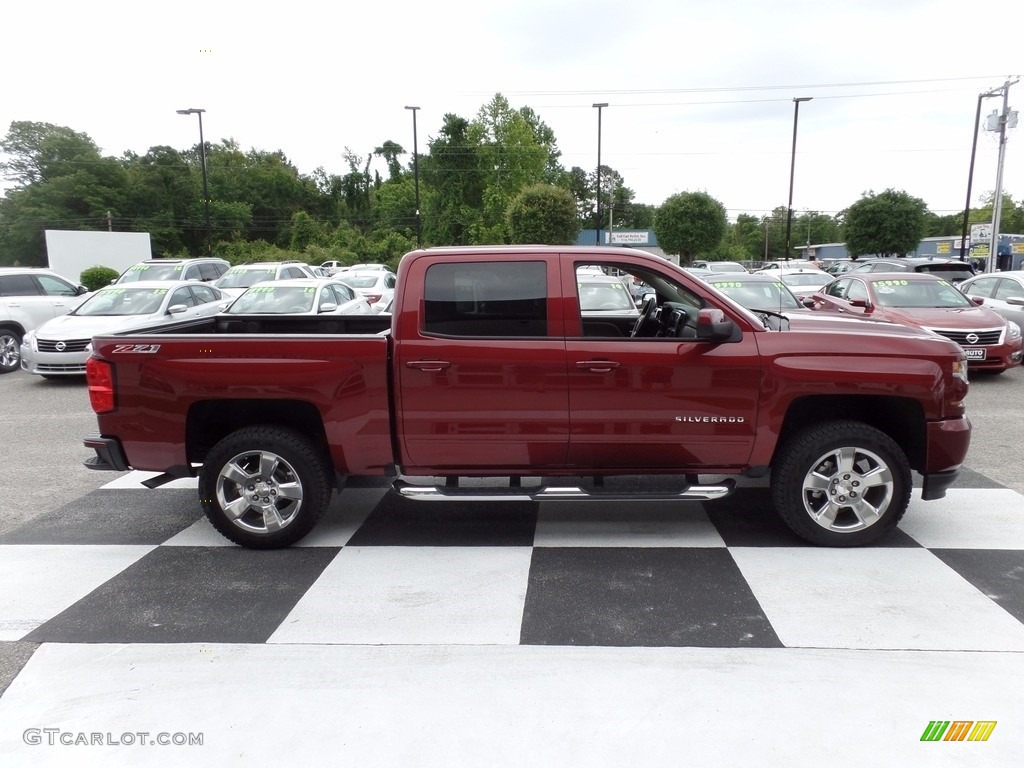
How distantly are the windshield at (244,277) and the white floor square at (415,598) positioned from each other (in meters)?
15.2

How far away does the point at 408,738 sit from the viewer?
3.08m

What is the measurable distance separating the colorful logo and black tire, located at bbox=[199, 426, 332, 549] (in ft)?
11.5

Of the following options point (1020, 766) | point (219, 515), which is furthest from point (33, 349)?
point (1020, 766)

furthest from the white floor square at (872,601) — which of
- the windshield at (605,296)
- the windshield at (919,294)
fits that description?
the windshield at (919,294)

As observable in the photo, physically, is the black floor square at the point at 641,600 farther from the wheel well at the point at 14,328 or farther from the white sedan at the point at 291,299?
the wheel well at the point at 14,328

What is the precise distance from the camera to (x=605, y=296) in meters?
10.1

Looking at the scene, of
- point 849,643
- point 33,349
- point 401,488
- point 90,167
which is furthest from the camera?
point 90,167

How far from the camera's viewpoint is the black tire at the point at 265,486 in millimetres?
4891

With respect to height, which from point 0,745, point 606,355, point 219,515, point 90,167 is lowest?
point 0,745

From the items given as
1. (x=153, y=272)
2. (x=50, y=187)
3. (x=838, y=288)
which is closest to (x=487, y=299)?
(x=838, y=288)

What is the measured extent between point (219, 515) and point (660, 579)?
280cm

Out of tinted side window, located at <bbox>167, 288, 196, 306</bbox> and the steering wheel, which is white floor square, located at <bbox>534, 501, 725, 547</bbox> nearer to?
the steering wheel

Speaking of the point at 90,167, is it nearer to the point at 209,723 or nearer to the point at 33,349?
the point at 33,349

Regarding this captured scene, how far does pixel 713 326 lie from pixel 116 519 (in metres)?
4.55
